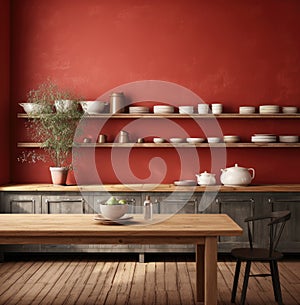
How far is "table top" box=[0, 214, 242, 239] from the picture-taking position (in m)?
3.82

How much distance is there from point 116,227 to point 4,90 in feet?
11.1

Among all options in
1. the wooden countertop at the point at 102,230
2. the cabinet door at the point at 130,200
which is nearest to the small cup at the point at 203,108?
the cabinet door at the point at 130,200

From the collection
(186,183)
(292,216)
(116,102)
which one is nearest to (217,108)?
(186,183)

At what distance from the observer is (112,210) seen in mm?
4141

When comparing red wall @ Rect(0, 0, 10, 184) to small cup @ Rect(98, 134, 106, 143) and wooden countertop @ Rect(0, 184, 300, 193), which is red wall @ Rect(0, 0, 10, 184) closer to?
wooden countertop @ Rect(0, 184, 300, 193)

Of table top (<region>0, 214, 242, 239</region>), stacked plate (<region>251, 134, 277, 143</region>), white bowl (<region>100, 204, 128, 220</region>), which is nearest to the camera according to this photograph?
table top (<region>0, 214, 242, 239</region>)

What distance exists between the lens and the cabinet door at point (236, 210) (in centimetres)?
616

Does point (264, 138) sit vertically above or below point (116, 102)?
below

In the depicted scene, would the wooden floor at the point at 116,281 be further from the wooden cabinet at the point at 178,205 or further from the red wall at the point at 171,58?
the red wall at the point at 171,58

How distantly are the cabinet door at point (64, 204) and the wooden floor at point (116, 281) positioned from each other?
0.56m

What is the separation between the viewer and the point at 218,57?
6.84 m

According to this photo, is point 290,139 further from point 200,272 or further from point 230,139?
point 200,272

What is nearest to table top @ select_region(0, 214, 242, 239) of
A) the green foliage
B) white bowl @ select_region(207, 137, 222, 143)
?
the green foliage

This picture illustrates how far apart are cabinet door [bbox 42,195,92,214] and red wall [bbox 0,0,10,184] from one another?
75 centimetres
